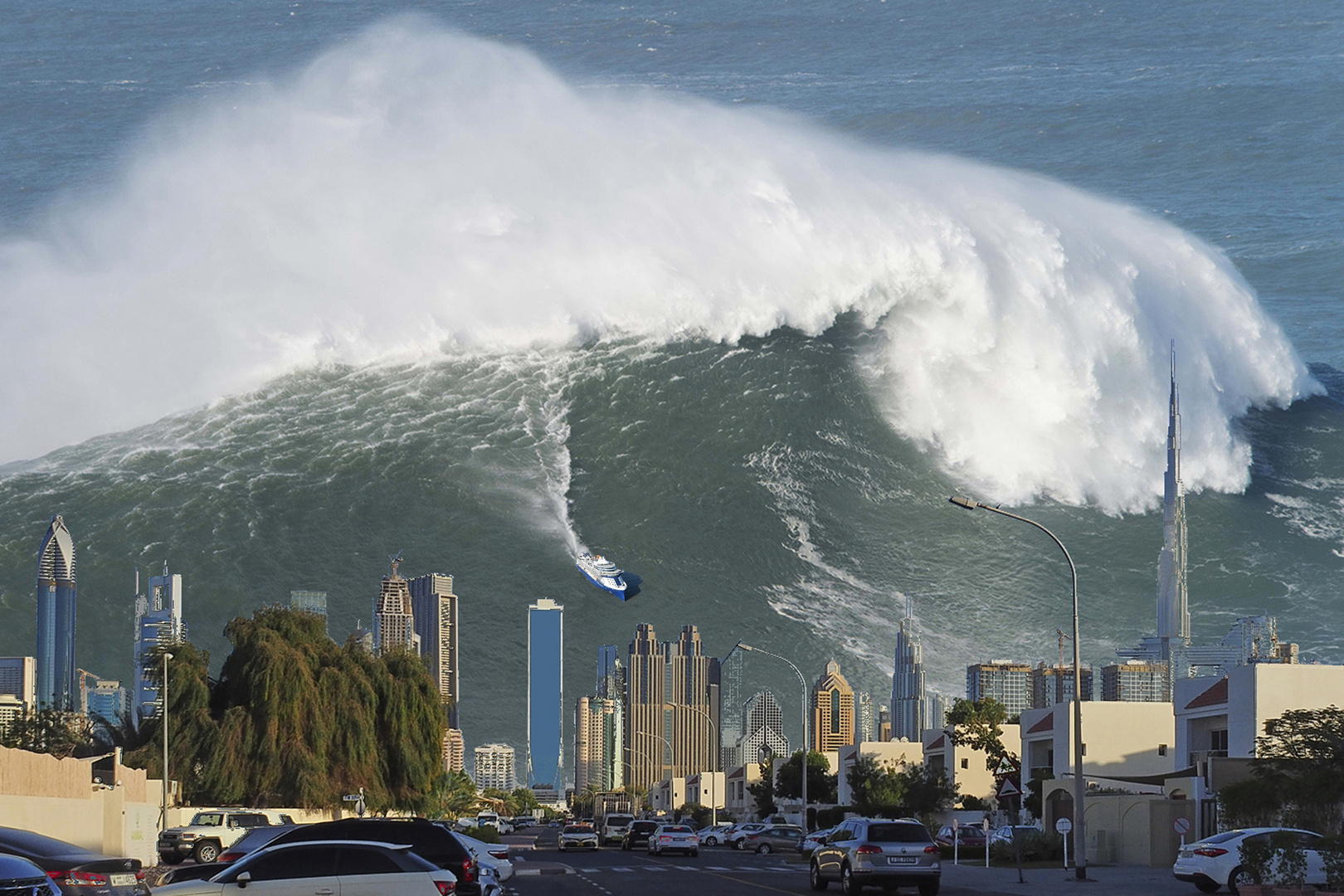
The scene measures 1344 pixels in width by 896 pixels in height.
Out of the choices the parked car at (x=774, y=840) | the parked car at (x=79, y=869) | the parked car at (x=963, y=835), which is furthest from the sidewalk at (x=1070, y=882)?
the parked car at (x=774, y=840)

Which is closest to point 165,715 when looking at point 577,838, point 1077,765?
point 577,838

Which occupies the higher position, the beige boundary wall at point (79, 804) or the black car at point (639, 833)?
the beige boundary wall at point (79, 804)

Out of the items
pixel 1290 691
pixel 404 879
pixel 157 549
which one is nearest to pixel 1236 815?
pixel 1290 691

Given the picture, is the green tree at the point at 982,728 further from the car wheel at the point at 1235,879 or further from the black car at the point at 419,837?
the black car at the point at 419,837

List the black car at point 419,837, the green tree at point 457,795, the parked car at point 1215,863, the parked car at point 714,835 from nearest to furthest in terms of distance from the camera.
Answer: the black car at point 419,837 < the parked car at point 1215,863 < the parked car at point 714,835 < the green tree at point 457,795

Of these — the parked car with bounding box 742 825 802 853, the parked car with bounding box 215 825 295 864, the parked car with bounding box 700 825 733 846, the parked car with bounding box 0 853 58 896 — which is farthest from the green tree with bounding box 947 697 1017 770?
the parked car with bounding box 0 853 58 896

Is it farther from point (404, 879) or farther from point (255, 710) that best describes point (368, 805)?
point (404, 879)

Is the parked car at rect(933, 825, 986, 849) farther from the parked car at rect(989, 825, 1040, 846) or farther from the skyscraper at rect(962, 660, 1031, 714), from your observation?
the skyscraper at rect(962, 660, 1031, 714)

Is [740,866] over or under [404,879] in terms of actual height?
under
